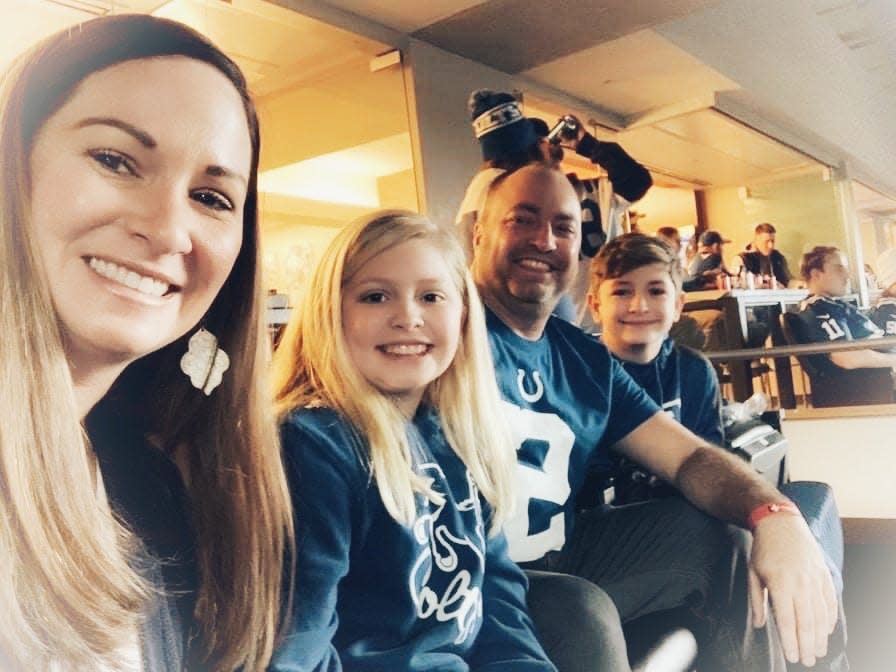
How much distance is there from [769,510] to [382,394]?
1.19ft

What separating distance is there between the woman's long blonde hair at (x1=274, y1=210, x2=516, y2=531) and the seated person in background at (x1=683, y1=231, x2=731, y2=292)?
0.75 ft

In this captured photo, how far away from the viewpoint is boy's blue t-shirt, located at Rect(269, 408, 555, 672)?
0.38m

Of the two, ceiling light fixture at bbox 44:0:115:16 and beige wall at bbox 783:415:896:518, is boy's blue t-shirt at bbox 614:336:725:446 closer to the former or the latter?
beige wall at bbox 783:415:896:518

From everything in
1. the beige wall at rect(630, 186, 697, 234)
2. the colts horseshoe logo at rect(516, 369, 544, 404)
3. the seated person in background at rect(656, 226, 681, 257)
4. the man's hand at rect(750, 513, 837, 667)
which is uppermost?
the beige wall at rect(630, 186, 697, 234)

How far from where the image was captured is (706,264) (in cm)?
65

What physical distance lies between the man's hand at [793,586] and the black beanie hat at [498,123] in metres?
0.39

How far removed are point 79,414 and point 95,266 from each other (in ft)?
0.22

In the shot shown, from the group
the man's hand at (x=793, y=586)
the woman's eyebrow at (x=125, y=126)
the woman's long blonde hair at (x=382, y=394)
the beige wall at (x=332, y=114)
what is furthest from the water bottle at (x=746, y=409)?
the woman's eyebrow at (x=125, y=126)

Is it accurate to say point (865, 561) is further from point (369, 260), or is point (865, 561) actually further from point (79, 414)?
point (79, 414)

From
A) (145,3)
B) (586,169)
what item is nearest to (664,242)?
(586,169)

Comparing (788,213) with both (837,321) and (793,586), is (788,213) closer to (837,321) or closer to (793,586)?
(837,321)

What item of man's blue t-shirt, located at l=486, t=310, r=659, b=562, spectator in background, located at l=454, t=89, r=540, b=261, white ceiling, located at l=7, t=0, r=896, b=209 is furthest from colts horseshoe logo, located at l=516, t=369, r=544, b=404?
white ceiling, located at l=7, t=0, r=896, b=209

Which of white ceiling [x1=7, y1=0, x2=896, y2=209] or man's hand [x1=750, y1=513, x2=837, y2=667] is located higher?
white ceiling [x1=7, y1=0, x2=896, y2=209]

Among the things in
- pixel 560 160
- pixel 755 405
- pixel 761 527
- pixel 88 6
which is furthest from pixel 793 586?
pixel 88 6
